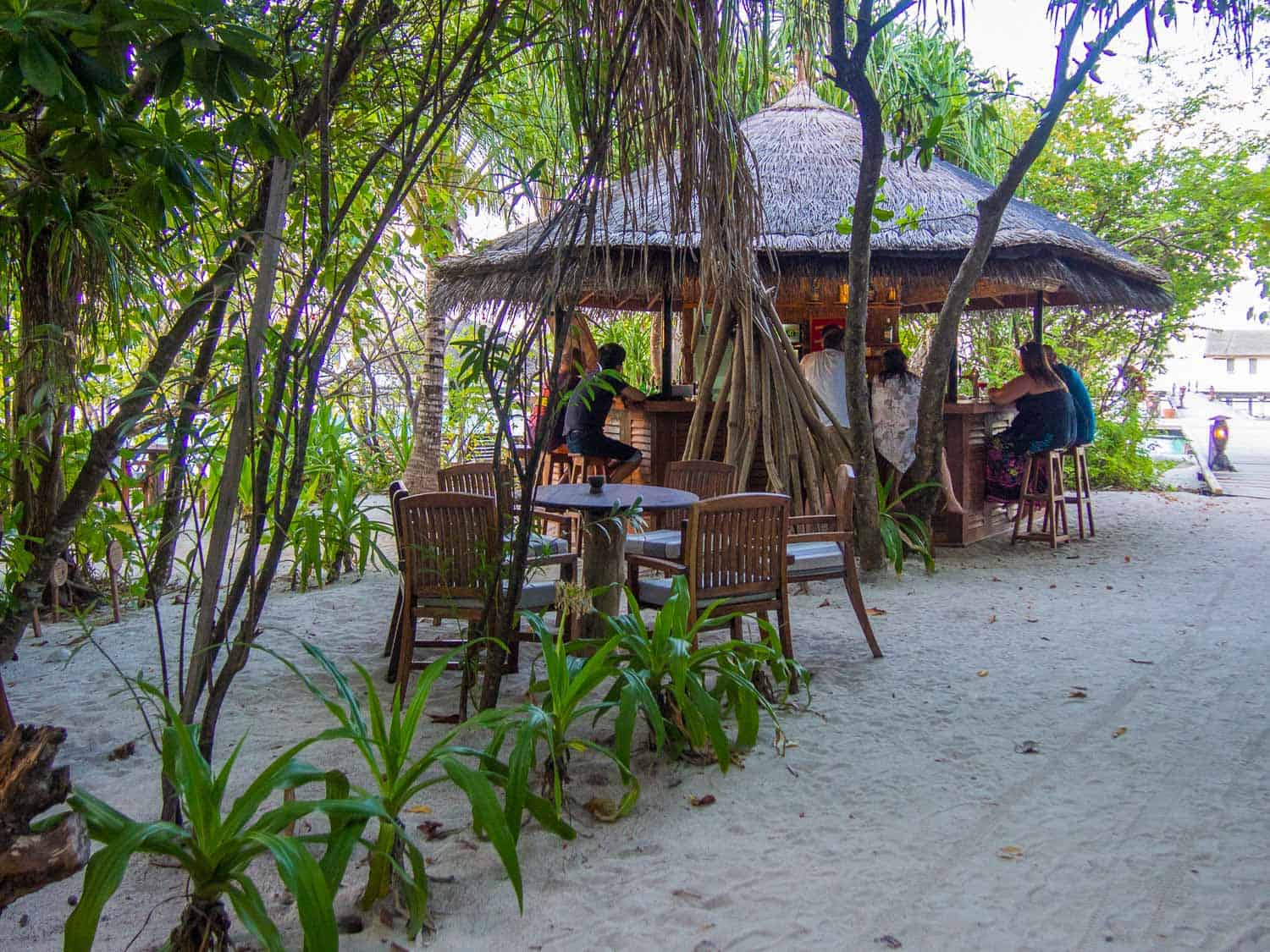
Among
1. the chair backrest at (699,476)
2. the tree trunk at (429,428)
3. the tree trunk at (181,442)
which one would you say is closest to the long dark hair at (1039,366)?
the chair backrest at (699,476)

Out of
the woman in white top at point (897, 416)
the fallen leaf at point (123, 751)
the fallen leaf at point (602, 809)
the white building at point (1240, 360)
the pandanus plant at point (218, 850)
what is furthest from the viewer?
the white building at point (1240, 360)

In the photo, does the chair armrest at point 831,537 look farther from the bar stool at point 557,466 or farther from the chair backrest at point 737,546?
the bar stool at point 557,466

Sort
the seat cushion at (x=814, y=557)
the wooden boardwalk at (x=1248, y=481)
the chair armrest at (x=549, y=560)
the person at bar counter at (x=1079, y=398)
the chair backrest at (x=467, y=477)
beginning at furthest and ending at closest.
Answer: the wooden boardwalk at (x=1248, y=481)
the person at bar counter at (x=1079, y=398)
the chair backrest at (x=467, y=477)
the seat cushion at (x=814, y=557)
the chair armrest at (x=549, y=560)

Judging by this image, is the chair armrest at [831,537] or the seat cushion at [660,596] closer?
the seat cushion at [660,596]

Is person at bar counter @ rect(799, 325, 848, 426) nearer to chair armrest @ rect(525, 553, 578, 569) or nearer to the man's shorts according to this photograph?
the man's shorts

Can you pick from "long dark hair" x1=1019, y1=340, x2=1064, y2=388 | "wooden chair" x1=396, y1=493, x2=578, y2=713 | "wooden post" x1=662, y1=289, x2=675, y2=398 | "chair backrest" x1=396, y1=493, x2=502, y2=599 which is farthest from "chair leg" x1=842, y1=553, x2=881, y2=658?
"long dark hair" x1=1019, y1=340, x2=1064, y2=388

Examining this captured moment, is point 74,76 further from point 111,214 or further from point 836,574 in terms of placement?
point 836,574

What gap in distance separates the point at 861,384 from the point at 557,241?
11.6ft

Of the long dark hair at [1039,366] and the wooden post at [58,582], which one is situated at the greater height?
the long dark hair at [1039,366]

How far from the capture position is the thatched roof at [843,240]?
646cm

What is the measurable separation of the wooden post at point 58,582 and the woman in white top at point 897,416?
16.6 feet

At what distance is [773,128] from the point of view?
8.02 meters

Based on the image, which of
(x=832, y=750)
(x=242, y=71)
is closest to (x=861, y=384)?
(x=832, y=750)

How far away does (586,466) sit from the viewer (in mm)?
6957
